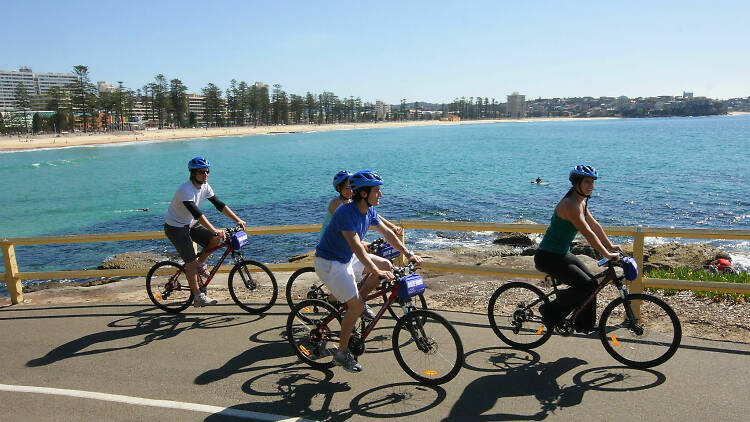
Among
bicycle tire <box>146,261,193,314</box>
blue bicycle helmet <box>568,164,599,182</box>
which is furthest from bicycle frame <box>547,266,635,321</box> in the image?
bicycle tire <box>146,261,193,314</box>

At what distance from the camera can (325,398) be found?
4852mm

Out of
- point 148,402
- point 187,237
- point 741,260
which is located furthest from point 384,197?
point 148,402

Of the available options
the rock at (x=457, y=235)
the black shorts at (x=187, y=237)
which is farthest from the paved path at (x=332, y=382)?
the rock at (x=457, y=235)

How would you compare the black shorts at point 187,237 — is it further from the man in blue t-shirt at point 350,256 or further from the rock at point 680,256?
the rock at point 680,256

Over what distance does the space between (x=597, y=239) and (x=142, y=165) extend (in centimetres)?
7849

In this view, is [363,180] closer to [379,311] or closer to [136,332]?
[379,311]

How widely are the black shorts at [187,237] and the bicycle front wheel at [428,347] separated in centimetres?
340

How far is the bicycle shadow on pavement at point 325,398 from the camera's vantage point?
179 inches

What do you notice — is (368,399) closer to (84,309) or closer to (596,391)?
(596,391)

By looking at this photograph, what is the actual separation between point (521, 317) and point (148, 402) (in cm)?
381

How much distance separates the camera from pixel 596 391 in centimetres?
474

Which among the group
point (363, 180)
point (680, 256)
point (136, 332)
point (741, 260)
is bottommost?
point (741, 260)

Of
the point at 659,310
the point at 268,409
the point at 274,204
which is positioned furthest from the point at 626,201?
the point at 268,409

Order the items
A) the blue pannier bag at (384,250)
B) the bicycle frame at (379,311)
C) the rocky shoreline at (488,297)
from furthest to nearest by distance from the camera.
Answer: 1. the rocky shoreline at (488,297)
2. the blue pannier bag at (384,250)
3. the bicycle frame at (379,311)
